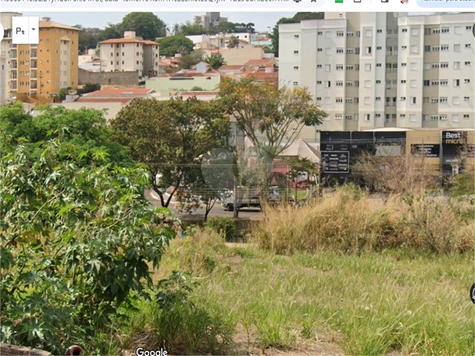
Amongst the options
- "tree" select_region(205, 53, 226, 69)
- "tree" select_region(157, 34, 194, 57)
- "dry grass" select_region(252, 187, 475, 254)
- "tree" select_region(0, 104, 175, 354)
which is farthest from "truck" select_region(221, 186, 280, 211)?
"tree" select_region(0, 104, 175, 354)

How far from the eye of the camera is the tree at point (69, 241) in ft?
8.27

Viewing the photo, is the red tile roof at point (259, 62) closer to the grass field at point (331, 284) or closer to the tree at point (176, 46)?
the tree at point (176, 46)

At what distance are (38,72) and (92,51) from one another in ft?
2.90

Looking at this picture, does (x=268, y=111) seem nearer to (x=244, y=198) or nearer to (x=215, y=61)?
(x=244, y=198)

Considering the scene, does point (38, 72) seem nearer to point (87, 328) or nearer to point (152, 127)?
point (87, 328)

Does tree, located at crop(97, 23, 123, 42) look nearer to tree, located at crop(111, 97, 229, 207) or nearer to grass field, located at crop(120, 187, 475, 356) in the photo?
grass field, located at crop(120, 187, 475, 356)

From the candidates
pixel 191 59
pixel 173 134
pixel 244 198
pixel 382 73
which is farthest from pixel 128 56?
pixel 173 134

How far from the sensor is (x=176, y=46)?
9.50 meters

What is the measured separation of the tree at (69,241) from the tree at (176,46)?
18.4 feet

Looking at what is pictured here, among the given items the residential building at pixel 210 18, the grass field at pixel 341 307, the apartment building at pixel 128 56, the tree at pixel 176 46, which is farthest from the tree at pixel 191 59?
the grass field at pixel 341 307

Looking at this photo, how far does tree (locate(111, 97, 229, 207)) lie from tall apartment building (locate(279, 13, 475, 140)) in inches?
108

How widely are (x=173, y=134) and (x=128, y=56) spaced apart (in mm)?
7874

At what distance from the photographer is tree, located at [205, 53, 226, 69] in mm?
12680

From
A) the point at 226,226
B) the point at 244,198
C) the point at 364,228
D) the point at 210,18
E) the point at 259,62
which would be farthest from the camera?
the point at 244,198
